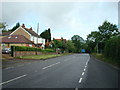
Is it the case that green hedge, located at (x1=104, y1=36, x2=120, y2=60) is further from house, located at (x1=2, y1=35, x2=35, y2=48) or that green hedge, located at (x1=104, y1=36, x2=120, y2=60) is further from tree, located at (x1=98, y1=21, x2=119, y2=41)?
house, located at (x1=2, y1=35, x2=35, y2=48)

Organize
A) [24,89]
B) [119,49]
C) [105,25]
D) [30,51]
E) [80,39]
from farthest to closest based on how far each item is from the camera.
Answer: [80,39] < [105,25] < [30,51] < [119,49] < [24,89]

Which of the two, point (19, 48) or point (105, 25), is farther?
point (105, 25)

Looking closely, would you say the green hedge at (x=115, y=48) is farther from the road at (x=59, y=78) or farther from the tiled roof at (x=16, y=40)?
the tiled roof at (x=16, y=40)

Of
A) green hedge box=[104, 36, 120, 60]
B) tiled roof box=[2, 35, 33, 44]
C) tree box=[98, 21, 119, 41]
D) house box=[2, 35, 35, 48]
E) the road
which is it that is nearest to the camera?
the road

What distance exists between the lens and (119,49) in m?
18.4

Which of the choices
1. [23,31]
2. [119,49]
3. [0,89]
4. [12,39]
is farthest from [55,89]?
[23,31]

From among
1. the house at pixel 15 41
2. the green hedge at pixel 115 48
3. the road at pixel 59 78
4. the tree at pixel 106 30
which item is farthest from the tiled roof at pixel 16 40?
the road at pixel 59 78

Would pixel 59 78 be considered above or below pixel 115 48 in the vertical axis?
below

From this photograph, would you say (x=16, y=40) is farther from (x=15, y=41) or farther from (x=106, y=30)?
(x=106, y=30)

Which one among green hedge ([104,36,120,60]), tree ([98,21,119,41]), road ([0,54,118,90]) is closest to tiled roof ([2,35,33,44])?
tree ([98,21,119,41])

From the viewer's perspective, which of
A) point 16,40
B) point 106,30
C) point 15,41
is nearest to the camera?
point 106,30

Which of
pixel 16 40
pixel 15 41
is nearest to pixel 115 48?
pixel 15 41

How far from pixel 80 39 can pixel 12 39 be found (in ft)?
327

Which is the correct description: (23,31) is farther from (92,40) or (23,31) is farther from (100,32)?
(92,40)
